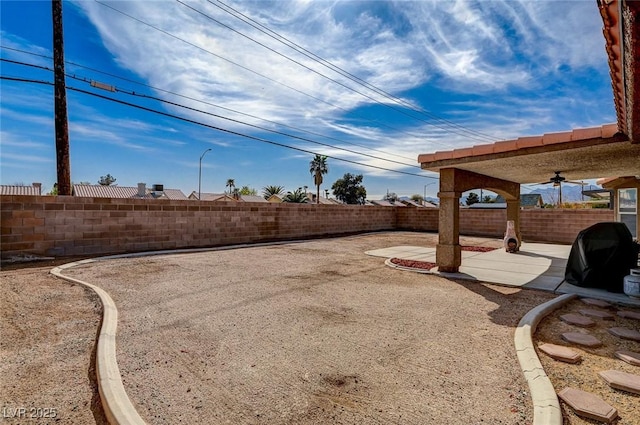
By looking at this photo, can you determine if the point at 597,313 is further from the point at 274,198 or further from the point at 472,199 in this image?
the point at 472,199

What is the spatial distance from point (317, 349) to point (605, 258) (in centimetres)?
587

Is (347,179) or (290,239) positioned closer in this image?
(290,239)

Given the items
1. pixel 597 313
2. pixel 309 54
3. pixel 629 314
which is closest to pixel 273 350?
pixel 597 313

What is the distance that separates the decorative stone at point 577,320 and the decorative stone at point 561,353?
100 cm

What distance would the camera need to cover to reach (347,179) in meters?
56.2

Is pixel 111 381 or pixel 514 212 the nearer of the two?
pixel 111 381

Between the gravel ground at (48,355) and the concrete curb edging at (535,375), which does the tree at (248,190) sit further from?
the concrete curb edging at (535,375)

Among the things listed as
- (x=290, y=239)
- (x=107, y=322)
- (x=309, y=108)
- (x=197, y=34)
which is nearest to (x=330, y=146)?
(x=309, y=108)

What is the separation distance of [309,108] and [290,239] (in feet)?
28.4

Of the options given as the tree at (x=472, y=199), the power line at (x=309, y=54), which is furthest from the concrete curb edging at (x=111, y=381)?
the tree at (x=472, y=199)

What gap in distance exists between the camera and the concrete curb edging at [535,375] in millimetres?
2098

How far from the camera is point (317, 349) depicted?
322 cm

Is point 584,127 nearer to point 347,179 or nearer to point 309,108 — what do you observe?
point 309,108

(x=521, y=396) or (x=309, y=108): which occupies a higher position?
(x=309, y=108)
